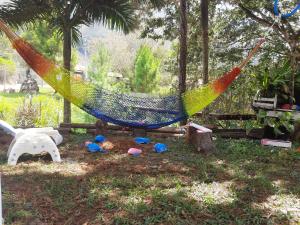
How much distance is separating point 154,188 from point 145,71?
9.56 metres

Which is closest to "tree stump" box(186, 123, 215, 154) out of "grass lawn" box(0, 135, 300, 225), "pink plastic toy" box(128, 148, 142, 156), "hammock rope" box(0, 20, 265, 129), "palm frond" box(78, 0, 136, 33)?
"grass lawn" box(0, 135, 300, 225)

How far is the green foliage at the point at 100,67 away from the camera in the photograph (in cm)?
1231

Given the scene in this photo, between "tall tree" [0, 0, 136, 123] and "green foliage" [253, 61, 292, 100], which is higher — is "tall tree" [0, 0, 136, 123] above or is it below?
above

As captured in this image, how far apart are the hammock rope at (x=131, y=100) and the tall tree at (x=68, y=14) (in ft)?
3.37

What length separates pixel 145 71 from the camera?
1186 centimetres

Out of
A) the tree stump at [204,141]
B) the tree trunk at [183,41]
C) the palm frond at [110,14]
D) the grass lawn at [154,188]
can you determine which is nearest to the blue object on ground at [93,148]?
the grass lawn at [154,188]

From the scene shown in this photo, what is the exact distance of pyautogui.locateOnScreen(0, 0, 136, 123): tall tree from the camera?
4625mm

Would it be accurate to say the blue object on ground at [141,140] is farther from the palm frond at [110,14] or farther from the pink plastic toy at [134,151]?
the palm frond at [110,14]

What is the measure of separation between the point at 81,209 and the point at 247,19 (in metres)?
5.36

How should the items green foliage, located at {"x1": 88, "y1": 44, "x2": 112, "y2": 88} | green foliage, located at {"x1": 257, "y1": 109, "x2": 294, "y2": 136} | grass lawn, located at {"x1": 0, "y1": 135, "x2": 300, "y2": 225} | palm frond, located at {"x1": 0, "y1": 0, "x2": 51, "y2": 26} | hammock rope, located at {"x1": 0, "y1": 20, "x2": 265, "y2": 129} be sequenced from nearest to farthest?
grass lawn, located at {"x1": 0, "y1": 135, "x2": 300, "y2": 225}, hammock rope, located at {"x1": 0, "y1": 20, "x2": 265, "y2": 129}, green foliage, located at {"x1": 257, "y1": 109, "x2": 294, "y2": 136}, palm frond, located at {"x1": 0, "y1": 0, "x2": 51, "y2": 26}, green foliage, located at {"x1": 88, "y1": 44, "x2": 112, "y2": 88}

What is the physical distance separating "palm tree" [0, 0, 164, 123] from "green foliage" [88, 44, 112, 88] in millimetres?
6650

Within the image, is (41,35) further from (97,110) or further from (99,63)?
(97,110)

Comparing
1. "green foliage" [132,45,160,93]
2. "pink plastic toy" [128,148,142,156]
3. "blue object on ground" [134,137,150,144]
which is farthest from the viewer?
"green foliage" [132,45,160,93]

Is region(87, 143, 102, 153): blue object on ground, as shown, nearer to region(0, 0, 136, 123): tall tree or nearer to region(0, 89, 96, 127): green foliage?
region(0, 0, 136, 123): tall tree
